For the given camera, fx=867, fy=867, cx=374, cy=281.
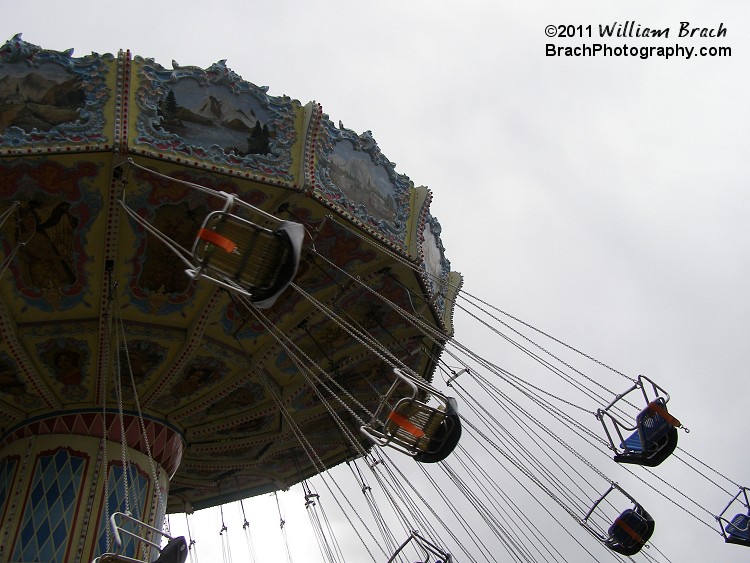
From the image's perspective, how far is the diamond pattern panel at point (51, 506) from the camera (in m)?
9.58

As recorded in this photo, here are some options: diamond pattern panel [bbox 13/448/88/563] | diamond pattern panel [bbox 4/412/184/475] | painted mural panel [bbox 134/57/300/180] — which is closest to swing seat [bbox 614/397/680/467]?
painted mural panel [bbox 134/57/300/180]

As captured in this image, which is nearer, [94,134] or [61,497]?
[94,134]

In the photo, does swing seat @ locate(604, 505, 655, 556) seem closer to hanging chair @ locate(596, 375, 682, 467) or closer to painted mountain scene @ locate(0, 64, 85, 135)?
hanging chair @ locate(596, 375, 682, 467)

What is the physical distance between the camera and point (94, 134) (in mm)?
7957

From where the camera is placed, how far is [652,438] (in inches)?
337

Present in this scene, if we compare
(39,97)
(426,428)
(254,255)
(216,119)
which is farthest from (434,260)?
(254,255)

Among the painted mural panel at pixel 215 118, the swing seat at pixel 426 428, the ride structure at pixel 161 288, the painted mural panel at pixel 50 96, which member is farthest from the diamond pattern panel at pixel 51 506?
the swing seat at pixel 426 428

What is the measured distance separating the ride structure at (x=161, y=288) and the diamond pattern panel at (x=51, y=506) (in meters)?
0.02

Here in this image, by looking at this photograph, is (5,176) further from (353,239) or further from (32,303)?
(353,239)

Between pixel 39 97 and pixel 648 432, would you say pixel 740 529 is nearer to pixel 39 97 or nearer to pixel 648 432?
pixel 648 432

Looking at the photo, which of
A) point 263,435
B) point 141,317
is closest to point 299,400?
point 263,435

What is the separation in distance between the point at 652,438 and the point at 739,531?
137 cm

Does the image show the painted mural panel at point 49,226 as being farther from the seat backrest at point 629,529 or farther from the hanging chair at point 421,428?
the seat backrest at point 629,529

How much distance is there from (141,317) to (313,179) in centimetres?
280
